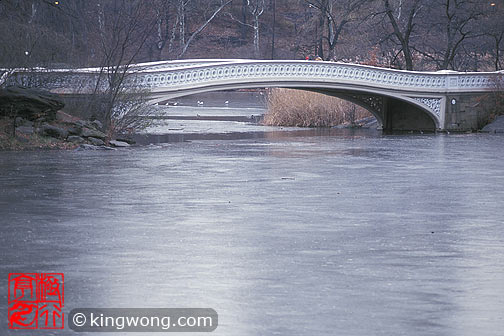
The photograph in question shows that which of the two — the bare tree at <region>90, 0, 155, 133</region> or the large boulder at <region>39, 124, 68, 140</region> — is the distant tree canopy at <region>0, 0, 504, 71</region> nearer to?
the bare tree at <region>90, 0, 155, 133</region>

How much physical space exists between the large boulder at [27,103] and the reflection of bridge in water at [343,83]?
2.23m

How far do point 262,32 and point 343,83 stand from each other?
48.7 metres

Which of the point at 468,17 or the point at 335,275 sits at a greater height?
the point at 468,17

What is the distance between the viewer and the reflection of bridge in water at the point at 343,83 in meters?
30.1

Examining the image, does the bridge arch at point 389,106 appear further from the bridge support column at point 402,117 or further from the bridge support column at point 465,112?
the bridge support column at point 465,112

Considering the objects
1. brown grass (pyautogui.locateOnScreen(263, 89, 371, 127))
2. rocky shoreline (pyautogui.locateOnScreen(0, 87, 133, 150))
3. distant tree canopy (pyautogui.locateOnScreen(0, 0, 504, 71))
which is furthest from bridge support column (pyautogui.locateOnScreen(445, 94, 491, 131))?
rocky shoreline (pyautogui.locateOnScreen(0, 87, 133, 150))

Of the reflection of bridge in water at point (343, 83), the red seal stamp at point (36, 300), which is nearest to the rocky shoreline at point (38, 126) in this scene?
the reflection of bridge in water at point (343, 83)

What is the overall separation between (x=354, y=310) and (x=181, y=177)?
36.5ft

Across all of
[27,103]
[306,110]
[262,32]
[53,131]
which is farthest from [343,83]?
[262,32]

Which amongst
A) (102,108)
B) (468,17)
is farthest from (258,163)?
(468,17)

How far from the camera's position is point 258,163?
870 inches

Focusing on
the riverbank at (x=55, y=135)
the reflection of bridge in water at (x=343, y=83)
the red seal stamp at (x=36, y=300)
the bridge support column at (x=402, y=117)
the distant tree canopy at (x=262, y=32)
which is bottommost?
the red seal stamp at (x=36, y=300)

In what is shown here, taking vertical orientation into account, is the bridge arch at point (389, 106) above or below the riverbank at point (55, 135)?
above

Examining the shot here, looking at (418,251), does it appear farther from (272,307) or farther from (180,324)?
(180,324)
